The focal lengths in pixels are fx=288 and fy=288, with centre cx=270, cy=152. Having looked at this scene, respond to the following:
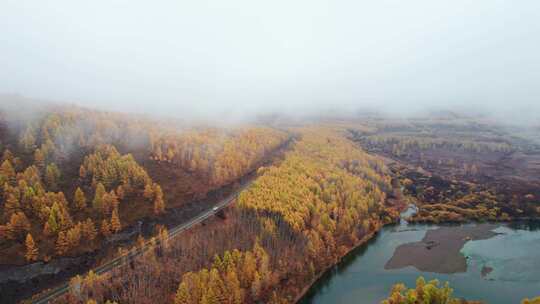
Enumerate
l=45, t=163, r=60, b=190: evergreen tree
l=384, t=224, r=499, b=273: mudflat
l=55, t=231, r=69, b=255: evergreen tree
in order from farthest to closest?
1. l=45, t=163, r=60, b=190: evergreen tree
2. l=384, t=224, r=499, b=273: mudflat
3. l=55, t=231, r=69, b=255: evergreen tree

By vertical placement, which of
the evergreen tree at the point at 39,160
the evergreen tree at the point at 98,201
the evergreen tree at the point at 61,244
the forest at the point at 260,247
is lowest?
the forest at the point at 260,247

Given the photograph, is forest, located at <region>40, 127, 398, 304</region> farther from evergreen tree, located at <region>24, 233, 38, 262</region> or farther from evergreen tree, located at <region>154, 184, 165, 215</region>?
evergreen tree, located at <region>24, 233, 38, 262</region>

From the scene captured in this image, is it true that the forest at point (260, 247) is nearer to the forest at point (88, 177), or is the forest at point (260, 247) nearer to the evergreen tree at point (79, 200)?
the forest at point (88, 177)

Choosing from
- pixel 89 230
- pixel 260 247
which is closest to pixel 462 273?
pixel 260 247

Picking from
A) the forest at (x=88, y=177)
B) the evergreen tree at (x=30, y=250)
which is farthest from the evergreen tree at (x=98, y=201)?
the evergreen tree at (x=30, y=250)

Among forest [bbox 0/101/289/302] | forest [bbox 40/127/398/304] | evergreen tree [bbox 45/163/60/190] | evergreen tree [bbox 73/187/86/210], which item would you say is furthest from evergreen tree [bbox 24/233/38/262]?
evergreen tree [bbox 45/163/60/190]

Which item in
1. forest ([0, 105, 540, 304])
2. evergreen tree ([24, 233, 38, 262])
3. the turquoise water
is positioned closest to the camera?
evergreen tree ([24, 233, 38, 262])

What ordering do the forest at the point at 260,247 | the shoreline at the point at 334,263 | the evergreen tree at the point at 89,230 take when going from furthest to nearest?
the evergreen tree at the point at 89,230 → the shoreline at the point at 334,263 → the forest at the point at 260,247

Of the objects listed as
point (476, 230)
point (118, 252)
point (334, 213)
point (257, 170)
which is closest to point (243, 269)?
point (118, 252)
